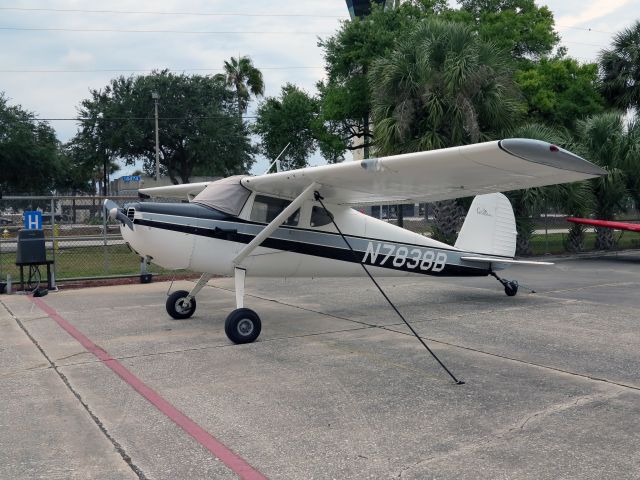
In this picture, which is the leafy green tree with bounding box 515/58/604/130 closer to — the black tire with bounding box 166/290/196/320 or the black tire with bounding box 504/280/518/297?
the black tire with bounding box 504/280/518/297

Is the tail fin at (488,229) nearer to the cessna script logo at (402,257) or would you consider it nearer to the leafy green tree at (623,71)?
the cessna script logo at (402,257)

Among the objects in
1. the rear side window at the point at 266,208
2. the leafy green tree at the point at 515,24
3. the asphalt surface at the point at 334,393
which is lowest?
the asphalt surface at the point at 334,393

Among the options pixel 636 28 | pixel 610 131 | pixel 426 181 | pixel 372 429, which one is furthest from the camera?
pixel 636 28

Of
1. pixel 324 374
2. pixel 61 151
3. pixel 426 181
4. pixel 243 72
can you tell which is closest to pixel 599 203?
pixel 426 181

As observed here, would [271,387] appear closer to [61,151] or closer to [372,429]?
[372,429]

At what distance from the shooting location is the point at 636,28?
25953 millimetres

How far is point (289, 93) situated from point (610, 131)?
57.1 ft

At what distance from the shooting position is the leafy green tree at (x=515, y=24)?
2572cm

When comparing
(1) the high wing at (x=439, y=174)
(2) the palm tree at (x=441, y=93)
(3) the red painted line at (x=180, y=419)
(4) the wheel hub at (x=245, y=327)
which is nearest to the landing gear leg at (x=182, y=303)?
(3) the red painted line at (x=180, y=419)

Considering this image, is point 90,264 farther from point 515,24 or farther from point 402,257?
point 515,24

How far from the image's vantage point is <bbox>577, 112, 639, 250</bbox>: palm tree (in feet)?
63.6

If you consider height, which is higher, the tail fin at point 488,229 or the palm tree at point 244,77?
the palm tree at point 244,77

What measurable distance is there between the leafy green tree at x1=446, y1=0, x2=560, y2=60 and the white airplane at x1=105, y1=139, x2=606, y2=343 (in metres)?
19.0

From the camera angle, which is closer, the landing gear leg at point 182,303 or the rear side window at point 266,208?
the rear side window at point 266,208
